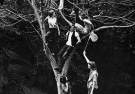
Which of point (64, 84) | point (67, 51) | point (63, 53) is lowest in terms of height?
point (64, 84)

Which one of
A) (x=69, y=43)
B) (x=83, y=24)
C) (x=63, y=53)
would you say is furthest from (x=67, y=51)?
(x=83, y=24)

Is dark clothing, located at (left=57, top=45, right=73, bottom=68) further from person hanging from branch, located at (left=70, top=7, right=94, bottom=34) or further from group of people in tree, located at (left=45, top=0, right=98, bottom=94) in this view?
person hanging from branch, located at (left=70, top=7, right=94, bottom=34)

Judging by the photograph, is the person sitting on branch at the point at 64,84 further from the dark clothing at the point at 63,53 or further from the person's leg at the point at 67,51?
the person's leg at the point at 67,51

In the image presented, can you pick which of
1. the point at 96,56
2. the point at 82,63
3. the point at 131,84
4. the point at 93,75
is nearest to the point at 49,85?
the point at 82,63

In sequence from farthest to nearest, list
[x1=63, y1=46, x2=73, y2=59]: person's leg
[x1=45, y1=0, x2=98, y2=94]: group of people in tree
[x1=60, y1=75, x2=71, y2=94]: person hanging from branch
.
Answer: [x1=63, y1=46, x2=73, y2=59]: person's leg → [x1=60, y1=75, x2=71, y2=94]: person hanging from branch → [x1=45, y1=0, x2=98, y2=94]: group of people in tree

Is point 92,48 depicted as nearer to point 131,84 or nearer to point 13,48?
point 131,84

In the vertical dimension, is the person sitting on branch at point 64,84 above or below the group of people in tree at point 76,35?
below

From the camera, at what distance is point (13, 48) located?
11.1m

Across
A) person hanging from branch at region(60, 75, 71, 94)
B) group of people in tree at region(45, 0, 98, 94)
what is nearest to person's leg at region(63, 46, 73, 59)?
group of people in tree at region(45, 0, 98, 94)

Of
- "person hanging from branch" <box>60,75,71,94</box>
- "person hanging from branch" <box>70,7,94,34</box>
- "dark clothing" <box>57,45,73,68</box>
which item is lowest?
"person hanging from branch" <box>60,75,71,94</box>

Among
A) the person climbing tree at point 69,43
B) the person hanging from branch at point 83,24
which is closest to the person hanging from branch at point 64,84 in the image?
the person climbing tree at point 69,43

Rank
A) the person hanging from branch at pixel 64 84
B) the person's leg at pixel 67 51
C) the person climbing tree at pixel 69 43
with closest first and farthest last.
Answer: the person climbing tree at pixel 69 43
the person hanging from branch at pixel 64 84
the person's leg at pixel 67 51

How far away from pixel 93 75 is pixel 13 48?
667 centimetres

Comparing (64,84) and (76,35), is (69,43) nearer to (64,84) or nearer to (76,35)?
(76,35)
